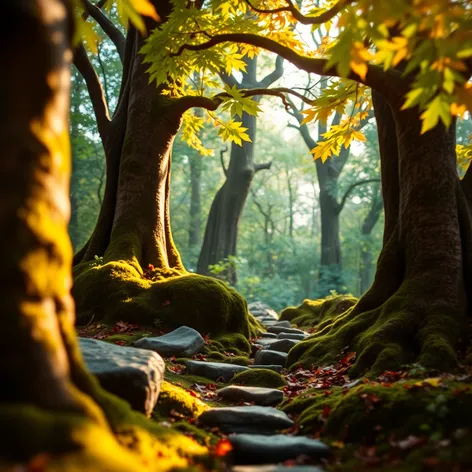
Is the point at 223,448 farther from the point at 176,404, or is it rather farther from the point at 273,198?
the point at 273,198

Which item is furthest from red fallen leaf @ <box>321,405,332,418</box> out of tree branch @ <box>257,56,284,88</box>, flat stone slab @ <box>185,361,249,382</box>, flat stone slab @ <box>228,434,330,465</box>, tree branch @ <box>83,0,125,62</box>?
tree branch @ <box>257,56,284,88</box>

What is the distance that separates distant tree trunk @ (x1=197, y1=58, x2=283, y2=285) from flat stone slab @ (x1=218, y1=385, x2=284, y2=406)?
1553 centimetres

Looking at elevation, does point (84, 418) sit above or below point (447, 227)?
below

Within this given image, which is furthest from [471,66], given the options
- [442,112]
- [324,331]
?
[324,331]

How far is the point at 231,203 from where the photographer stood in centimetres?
2045

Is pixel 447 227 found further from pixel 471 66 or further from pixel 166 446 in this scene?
pixel 166 446

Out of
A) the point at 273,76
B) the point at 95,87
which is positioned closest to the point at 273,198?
Result: the point at 273,76

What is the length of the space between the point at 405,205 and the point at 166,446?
4631 millimetres

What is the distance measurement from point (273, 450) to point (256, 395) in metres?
1.65

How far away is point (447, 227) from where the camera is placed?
20.0 ft

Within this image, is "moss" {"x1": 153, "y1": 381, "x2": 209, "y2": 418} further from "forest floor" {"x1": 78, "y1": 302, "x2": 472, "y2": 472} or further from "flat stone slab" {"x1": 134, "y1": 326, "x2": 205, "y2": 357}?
"flat stone slab" {"x1": 134, "y1": 326, "x2": 205, "y2": 357}

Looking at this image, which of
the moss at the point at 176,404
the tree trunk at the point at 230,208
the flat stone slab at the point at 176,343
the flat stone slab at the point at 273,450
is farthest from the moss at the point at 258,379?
the tree trunk at the point at 230,208

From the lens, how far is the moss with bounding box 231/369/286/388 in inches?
231

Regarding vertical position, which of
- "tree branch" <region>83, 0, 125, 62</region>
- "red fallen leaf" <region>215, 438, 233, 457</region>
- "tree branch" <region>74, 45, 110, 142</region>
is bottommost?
"red fallen leaf" <region>215, 438, 233, 457</region>
